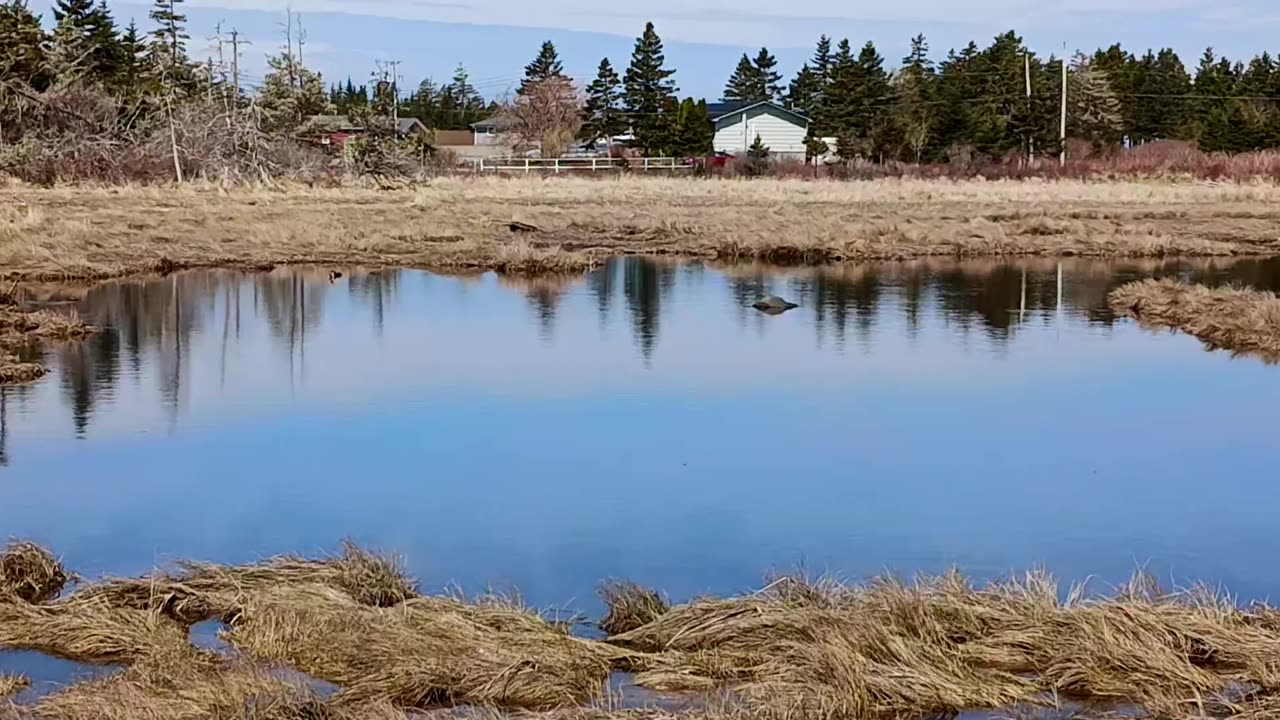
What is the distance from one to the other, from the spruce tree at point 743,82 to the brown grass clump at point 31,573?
85.0 m

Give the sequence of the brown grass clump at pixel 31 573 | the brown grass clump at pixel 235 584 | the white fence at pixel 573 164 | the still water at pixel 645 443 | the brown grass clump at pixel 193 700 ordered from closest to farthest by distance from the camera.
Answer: the brown grass clump at pixel 193 700, the brown grass clump at pixel 235 584, the brown grass clump at pixel 31 573, the still water at pixel 645 443, the white fence at pixel 573 164

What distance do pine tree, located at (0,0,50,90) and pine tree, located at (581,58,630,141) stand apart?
27.3 meters

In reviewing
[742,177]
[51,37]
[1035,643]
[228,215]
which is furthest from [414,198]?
[1035,643]

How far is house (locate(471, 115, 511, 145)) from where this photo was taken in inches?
2879

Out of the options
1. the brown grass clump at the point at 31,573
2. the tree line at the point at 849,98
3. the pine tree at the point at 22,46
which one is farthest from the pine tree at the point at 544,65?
the brown grass clump at the point at 31,573

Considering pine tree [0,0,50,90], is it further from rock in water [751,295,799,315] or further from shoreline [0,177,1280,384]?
rock in water [751,295,799,315]

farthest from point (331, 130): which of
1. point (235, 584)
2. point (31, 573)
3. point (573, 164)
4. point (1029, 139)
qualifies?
point (235, 584)

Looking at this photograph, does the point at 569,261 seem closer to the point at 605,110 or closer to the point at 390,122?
the point at 390,122

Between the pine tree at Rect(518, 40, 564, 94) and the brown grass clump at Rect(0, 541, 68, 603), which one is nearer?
the brown grass clump at Rect(0, 541, 68, 603)

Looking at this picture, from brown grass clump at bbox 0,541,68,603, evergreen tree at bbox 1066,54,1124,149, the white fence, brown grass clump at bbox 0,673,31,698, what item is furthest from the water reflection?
evergreen tree at bbox 1066,54,1124,149

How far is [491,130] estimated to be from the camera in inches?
3061

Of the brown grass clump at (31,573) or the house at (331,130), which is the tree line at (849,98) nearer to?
the house at (331,130)

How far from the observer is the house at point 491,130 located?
73.1 meters

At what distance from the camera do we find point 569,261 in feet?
78.7
